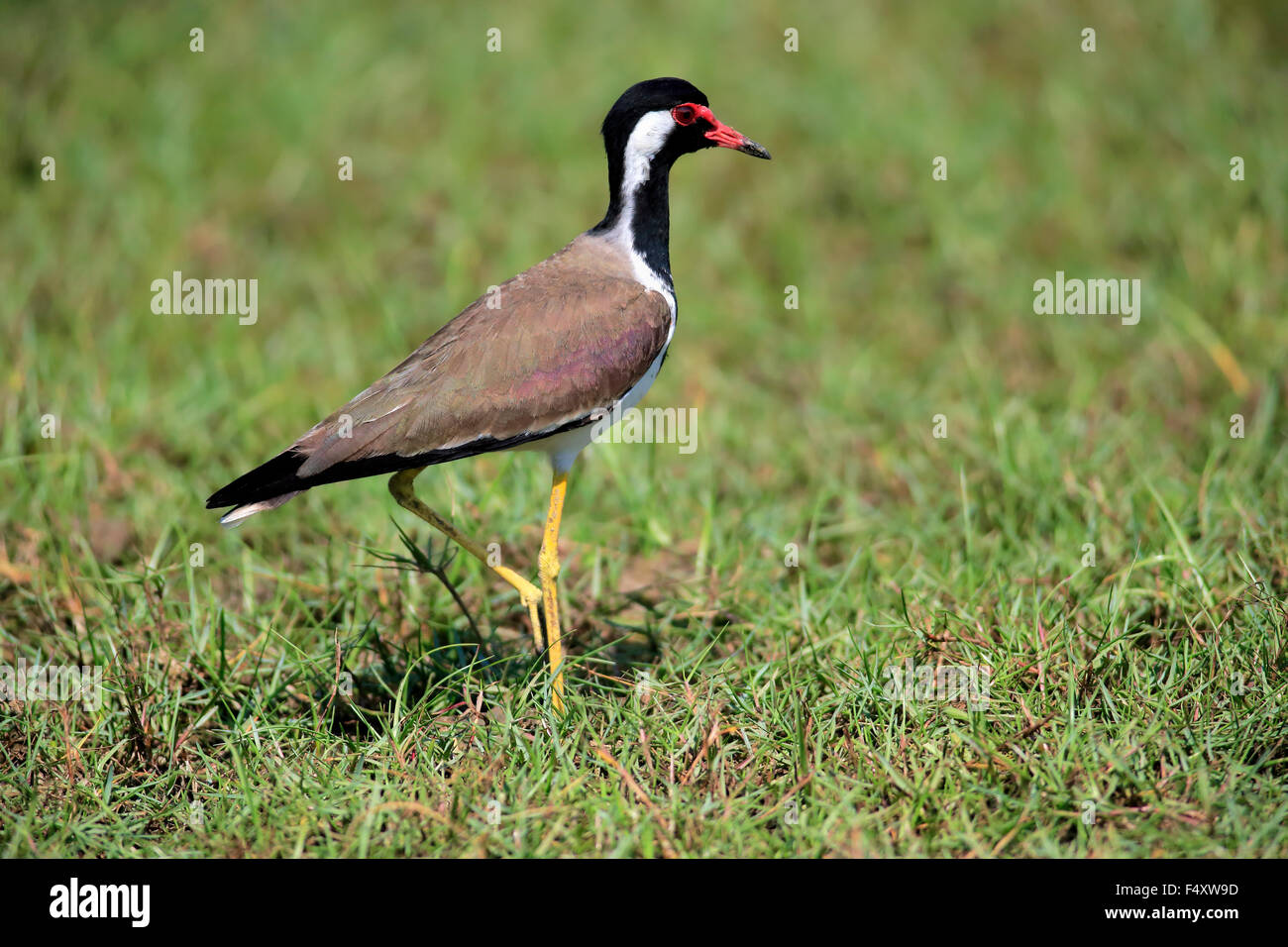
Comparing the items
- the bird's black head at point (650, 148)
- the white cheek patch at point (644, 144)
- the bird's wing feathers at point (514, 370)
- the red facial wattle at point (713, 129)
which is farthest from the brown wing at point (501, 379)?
the red facial wattle at point (713, 129)

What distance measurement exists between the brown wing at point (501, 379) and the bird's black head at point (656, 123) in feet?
1.16

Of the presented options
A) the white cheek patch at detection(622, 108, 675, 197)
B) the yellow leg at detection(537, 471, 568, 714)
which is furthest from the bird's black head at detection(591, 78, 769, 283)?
the yellow leg at detection(537, 471, 568, 714)

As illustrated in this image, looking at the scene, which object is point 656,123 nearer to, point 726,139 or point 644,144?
point 644,144

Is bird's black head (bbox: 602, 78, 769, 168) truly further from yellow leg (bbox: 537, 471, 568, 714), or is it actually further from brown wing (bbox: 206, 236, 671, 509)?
yellow leg (bbox: 537, 471, 568, 714)

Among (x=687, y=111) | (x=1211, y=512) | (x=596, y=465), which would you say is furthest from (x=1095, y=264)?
(x=687, y=111)

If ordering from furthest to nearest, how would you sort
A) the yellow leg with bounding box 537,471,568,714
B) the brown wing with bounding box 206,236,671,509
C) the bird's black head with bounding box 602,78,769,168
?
the bird's black head with bounding box 602,78,769,168 < the yellow leg with bounding box 537,471,568,714 < the brown wing with bounding box 206,236,671,509

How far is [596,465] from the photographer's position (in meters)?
5.82

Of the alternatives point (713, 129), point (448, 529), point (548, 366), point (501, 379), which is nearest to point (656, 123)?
point (713, 129)

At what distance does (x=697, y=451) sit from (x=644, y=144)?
2090 mm

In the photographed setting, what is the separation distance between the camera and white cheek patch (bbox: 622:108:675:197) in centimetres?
429

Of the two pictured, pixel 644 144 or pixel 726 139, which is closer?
pixel 644 144

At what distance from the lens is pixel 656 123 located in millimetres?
4293

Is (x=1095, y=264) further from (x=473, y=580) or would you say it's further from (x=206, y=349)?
(x=206, y=349)

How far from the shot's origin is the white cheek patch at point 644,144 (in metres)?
4.29
